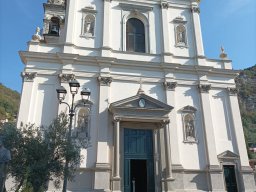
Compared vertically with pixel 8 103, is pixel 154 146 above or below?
below

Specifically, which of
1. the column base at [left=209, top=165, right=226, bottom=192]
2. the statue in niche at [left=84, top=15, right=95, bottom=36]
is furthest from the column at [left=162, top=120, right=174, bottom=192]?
the statue in niche at [left=84, top=15, right=95, bottom=36]

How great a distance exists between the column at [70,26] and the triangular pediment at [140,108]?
185 inches

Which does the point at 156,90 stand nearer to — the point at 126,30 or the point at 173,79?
the point at 173,79

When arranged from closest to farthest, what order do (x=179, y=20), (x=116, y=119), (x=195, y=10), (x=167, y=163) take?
(x=167, y=163) < (x=116, y=119) < (x=179, y=20) < (x=195, y=10)

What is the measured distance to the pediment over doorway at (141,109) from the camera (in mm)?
15301

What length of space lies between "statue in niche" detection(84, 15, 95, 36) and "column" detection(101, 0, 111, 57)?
0.81 meters

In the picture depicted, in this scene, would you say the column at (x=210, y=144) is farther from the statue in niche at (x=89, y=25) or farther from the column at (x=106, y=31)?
the statue in niche at (x=89, y=25)

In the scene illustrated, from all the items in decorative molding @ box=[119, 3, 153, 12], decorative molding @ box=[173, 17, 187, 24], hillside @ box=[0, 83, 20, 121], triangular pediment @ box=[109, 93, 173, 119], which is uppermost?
hillside @ box=[0, 83, 20, 121]

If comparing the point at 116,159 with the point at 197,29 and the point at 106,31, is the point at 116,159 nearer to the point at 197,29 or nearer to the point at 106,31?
the point at 106,31

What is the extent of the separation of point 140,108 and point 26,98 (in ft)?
20.7

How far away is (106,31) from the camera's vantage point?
1817cm

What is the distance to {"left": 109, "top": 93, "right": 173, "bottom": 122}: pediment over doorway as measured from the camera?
15301 millimetres

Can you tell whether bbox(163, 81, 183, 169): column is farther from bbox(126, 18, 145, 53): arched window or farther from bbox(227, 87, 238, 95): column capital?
bbox(227, 87, 238, 95): column capital

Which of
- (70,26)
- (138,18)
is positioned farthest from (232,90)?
(70,26)
